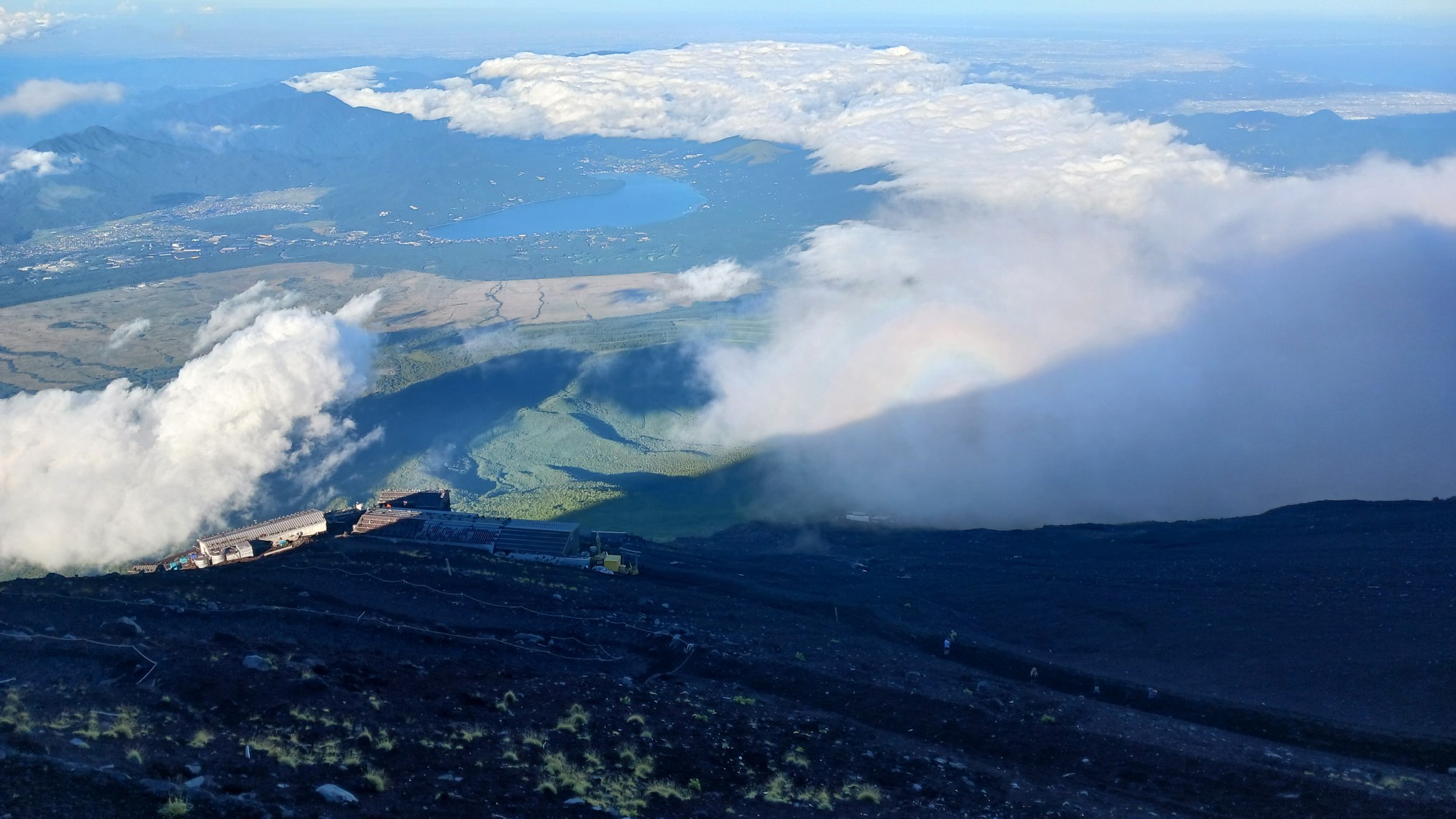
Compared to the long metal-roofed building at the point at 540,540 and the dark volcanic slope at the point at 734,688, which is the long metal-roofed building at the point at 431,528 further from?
the dark volcanic slope at the point at 734,688

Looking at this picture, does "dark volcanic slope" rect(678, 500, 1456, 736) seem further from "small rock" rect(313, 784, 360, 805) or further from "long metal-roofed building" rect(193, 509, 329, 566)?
"small rock" rect(313, 784, 360, 805)

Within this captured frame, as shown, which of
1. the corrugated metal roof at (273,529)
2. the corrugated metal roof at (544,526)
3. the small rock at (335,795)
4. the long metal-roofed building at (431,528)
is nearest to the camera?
the small rock at (335,795)

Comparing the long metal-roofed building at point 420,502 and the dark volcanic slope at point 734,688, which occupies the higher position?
the long metal-roofed building at point 420,502

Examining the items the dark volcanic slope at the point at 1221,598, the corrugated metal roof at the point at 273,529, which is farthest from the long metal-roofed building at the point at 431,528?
the dark volcanic slope at the point at 1221,598

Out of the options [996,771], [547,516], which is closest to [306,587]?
[996,771]

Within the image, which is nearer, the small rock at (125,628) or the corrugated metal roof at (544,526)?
the small rock at (125,628)
